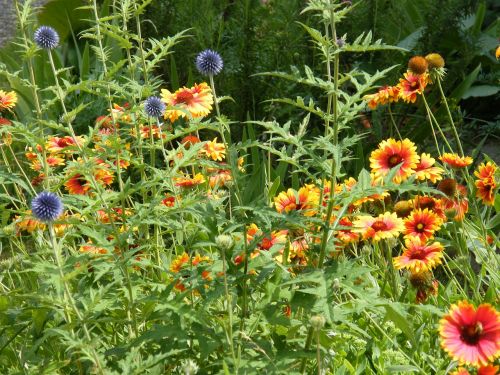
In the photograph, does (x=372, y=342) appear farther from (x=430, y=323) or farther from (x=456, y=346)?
(x=456, y=346)

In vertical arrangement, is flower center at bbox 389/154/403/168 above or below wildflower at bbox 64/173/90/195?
above

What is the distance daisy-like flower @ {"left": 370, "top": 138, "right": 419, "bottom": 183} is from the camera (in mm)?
2566

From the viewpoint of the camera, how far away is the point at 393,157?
8.61ft

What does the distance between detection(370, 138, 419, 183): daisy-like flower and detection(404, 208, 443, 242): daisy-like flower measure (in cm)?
15

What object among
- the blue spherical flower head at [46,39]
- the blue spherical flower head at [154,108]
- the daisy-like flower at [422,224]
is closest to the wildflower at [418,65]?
the daisy-like flower at [422,224]

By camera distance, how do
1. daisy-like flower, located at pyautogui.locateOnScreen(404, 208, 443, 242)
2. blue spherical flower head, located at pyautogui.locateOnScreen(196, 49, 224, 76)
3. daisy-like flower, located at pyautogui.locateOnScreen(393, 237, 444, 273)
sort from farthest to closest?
blue spherical flower head, located at pyautogui.locateOnScreen(196, 49, 224, 76)
daisy-like flower, located at pyautogui.locateOnScreen(404, 208, 443, 242)
daisy-like flower, located at pyautogui.locateOnScreen(393, 237, 444, 273)

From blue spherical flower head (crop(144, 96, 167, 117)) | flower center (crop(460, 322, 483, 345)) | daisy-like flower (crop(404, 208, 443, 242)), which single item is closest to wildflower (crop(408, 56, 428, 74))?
daisy-like flower (crop(404, 208, 443, 242))

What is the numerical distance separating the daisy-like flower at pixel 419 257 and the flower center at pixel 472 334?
0.52m

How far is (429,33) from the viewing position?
4477 mm

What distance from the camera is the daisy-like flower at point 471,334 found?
1673mm

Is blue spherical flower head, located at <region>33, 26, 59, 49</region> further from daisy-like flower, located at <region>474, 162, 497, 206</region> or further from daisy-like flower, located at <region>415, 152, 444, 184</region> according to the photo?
daisy-like flower, located at <region>474, 162, 497, 206</region>

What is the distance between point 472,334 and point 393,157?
0.98 m

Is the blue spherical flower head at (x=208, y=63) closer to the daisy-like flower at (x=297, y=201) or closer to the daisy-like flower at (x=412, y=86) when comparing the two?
the daisy-like flower at (x=297, y=201)

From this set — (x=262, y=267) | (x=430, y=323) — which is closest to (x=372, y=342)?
(x=430, y=323)
